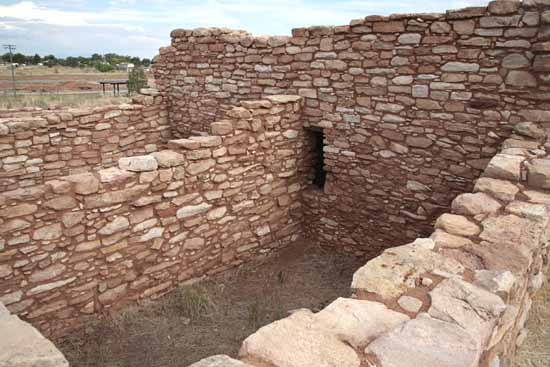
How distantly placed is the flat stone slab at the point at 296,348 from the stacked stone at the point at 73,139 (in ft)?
22.6

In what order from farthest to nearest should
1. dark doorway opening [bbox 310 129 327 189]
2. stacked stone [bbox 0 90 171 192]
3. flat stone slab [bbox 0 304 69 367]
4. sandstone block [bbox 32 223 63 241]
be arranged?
stacked stone [bbox 0 90 171 192] → dark doorway opening [bbox 310 129 327 189] → sandstone block [bbox 32 223 63 241] → flat stone slab [bbox 0 304 69 367]

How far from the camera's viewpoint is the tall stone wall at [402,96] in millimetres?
4578

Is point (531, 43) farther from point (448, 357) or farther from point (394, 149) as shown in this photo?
point (448, 357)

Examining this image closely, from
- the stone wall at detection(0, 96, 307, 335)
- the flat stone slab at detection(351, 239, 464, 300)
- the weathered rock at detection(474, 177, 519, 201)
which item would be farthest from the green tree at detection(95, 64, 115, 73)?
the flat stone slab at detection(351, 239, 464, 300)

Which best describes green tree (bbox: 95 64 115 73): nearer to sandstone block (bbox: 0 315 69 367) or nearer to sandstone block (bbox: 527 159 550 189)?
sandstone block (bbox: 527 159 550 189)

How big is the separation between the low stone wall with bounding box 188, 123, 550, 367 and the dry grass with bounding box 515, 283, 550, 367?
81 mm

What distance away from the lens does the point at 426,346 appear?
6.49ft

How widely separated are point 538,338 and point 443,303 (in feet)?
4.18

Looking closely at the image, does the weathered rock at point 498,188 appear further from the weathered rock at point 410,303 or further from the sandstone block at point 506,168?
the weathered rock at point 410,303

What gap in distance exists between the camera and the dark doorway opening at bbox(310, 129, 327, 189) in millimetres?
6625

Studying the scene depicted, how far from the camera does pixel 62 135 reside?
7809 millimetres

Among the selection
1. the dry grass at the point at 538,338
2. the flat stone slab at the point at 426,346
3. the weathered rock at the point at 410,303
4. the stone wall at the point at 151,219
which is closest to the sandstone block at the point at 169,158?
the stone wall at the point at 151,219

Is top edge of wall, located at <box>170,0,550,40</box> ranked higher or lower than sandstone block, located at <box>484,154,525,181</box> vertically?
higher

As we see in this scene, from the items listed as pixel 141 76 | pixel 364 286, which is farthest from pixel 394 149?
pixel 141 76
